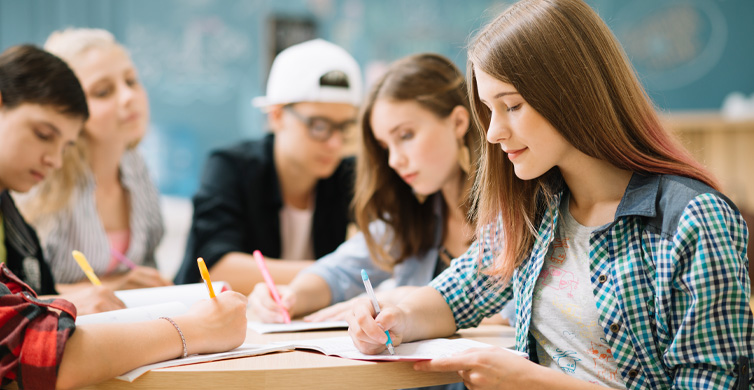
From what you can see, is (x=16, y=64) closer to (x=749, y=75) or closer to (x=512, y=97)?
(x=512, y=97)

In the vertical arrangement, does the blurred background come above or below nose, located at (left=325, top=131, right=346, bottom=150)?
above

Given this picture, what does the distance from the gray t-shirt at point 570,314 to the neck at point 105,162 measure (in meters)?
1.64

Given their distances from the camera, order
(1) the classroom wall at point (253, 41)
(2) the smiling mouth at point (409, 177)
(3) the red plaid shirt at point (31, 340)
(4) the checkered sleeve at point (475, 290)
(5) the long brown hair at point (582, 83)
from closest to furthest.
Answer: (3) the red plaid shirt at point (31, 340) < (5) the long brown hair at point (582, 83) < (4) the checkered sleeve at point (475, 290) < (2) the smiling mouth at point (409, 177) < (1) the classroom wall at point (253, 41)

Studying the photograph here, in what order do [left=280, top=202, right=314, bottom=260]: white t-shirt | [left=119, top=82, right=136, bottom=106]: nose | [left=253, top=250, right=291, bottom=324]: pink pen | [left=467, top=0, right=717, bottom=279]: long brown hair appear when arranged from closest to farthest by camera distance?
[left=467, top=0, right=717, bottom=279]: long brown hair < [left=253, top=250, right=291, bottom=324]: pink pen < [left=119, top=82, right=136, bottom=106]: nose < [left=280, top=202, right=314, bottom=260]: white t-shirt

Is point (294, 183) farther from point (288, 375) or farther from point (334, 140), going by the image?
point (288, 375)

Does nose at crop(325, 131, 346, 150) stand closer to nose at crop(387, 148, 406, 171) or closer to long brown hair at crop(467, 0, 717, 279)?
nose at crop(387, 148, 406, 171)

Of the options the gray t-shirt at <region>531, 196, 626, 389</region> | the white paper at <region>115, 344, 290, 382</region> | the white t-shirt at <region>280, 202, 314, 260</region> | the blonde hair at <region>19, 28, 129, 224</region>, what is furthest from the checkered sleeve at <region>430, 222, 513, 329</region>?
the blonde hair at <region>19, 28, 129, 224</region>

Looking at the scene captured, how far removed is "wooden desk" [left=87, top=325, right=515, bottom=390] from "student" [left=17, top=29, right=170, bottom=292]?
0.87 m

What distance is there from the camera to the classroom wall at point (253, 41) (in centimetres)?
357

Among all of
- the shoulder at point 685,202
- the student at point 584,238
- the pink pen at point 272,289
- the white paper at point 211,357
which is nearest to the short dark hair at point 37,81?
the pink pen at point 272,289

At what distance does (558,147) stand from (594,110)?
0.08 m

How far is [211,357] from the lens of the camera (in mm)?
1039

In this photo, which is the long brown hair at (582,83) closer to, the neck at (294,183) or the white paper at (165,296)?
the white paper at (165,296)

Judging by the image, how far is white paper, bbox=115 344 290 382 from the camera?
96 centimetres
